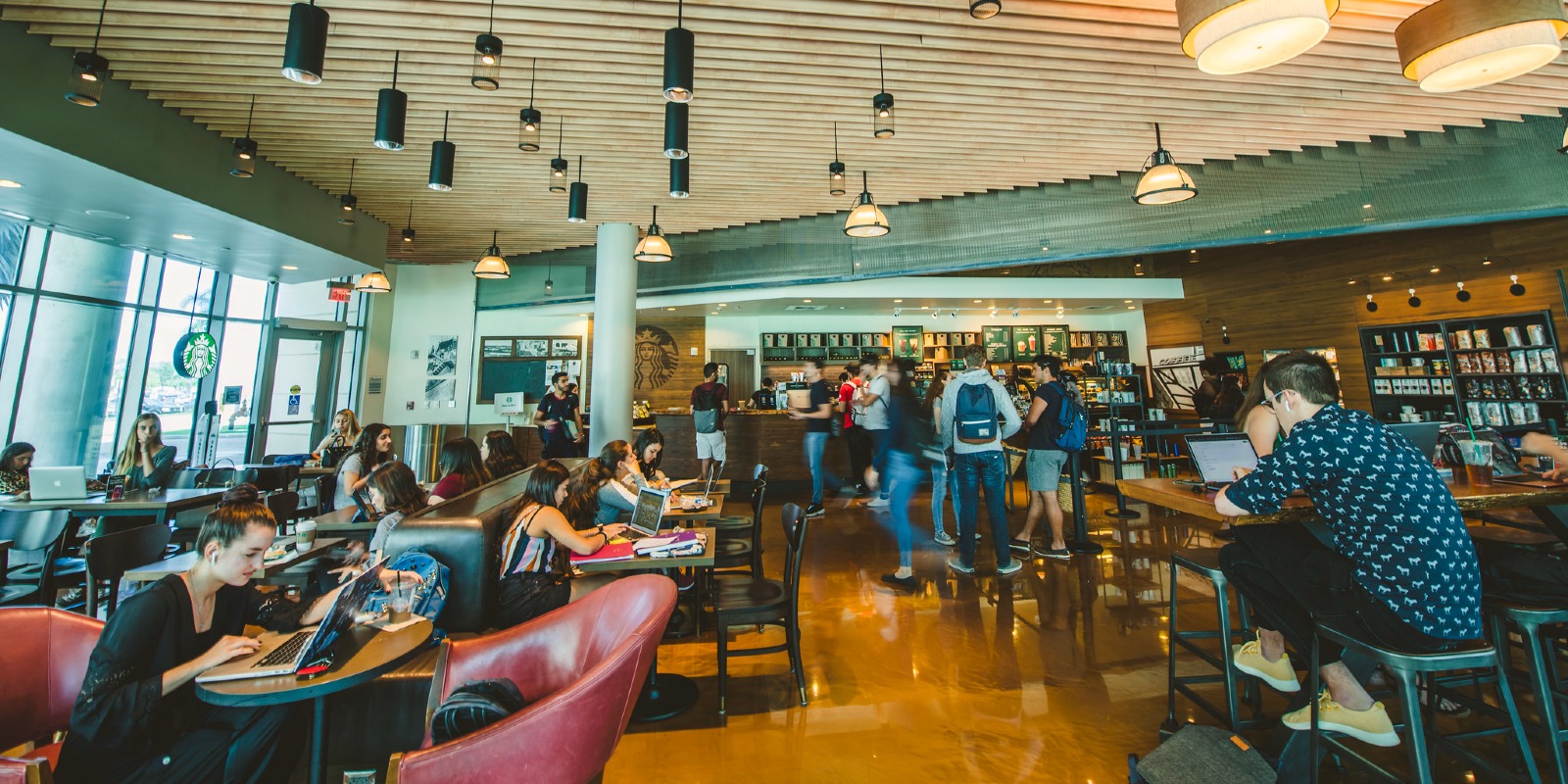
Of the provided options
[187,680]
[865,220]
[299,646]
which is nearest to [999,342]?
[865,220]

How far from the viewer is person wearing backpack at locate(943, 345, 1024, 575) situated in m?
4.59

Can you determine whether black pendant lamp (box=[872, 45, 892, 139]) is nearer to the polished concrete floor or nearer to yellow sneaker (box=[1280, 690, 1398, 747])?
the polished concrete floor

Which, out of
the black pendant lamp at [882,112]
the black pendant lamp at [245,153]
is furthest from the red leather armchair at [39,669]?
the black pendant lamp at [245,153]

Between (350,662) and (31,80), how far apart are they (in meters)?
5.25

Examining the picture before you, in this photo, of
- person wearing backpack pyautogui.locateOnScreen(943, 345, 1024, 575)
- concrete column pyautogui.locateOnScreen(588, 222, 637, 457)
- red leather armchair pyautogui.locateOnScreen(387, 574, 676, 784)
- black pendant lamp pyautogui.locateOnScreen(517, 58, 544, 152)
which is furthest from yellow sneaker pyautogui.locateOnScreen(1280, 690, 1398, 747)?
concrete column pyautogui.locateOnScreen(588, 222, 637, 457)

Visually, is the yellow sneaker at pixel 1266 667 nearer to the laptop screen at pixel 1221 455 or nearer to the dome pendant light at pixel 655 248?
the laptop screen at pixel 1221 455

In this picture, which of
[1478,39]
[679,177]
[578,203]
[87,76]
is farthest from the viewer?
[578,203]

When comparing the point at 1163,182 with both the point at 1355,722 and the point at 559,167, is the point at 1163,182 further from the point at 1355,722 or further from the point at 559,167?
the point at 559,167

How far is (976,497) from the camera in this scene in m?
4.74

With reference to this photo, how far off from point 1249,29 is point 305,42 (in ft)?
14.5

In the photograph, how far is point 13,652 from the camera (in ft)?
5.29

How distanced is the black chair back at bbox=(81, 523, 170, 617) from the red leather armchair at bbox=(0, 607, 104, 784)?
1284 millimetres

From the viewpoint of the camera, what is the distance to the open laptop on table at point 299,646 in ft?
5.32

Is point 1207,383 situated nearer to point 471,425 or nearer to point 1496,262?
point 1496,262
